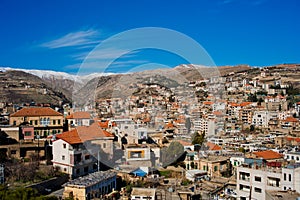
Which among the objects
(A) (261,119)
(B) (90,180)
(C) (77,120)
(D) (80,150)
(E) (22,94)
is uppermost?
(E) (22,94)

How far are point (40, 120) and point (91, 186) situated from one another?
4692mm

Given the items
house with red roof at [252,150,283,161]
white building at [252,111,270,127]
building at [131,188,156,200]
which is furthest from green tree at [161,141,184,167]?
white building at [252,111,270,127]

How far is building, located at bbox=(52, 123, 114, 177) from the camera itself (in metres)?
7.48

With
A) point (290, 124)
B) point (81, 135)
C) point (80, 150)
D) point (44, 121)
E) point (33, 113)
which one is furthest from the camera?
point (290, 124)

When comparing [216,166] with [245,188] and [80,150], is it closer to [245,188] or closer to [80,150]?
[245,188]

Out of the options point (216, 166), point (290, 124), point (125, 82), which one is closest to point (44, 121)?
point (216, 166)

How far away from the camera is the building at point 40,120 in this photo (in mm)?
9930

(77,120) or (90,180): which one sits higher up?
(77,120)

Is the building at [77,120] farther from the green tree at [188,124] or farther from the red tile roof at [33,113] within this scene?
the green tree at [188,124]

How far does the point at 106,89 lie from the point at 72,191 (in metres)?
24.2

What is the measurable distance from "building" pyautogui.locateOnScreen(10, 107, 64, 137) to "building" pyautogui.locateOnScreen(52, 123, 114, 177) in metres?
2.03

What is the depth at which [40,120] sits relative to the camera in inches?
399

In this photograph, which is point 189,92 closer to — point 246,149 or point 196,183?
point 246,149

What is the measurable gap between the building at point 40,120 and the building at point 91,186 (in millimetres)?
3850
